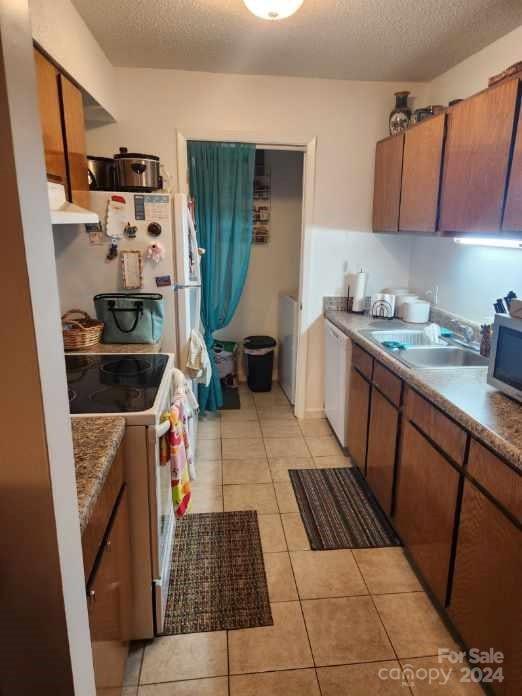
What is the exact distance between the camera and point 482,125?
1.96m

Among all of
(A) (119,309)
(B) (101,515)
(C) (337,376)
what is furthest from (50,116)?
(C) (337,376)

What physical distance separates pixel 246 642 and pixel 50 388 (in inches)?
60.6

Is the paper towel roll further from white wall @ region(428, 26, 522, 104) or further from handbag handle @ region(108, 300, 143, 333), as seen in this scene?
handbag handle @ region(108, 300, 143, 333)

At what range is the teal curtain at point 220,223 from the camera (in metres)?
3.29

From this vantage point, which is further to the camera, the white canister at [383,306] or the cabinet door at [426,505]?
the white canister at [383,306]

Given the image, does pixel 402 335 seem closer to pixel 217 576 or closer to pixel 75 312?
pixel 217 576

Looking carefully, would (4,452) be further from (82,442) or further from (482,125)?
(482,125)

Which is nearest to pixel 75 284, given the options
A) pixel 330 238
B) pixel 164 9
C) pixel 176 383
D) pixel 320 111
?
pixel 176 383

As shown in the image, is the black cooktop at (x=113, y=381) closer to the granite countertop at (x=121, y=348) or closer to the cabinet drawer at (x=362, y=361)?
the granite countertop at (x=121, y=348)

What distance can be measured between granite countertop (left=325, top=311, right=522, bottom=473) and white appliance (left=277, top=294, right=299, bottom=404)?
1.49m

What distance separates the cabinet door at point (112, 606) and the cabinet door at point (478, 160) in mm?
1883

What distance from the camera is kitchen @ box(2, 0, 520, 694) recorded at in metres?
0.58

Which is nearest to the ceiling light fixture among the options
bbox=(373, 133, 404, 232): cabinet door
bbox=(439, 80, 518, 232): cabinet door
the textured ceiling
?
the textured ceiling

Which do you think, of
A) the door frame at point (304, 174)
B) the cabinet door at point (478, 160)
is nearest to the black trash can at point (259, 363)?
the door frame at point (304, 174)
